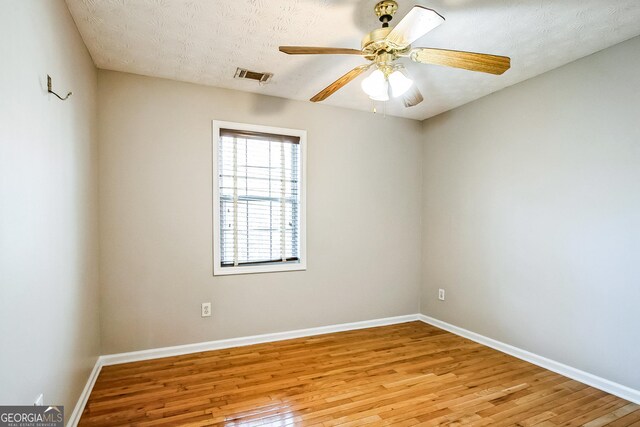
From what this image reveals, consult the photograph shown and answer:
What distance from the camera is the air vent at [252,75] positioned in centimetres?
278

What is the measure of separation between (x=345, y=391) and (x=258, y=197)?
6.46ft

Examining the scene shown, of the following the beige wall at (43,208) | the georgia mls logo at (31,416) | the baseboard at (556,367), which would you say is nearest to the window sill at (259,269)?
the beige wall at (43,208)

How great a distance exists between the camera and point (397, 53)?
192 centimetres

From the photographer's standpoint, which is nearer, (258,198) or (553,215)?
(553,215)

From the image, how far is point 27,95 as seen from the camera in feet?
4.50

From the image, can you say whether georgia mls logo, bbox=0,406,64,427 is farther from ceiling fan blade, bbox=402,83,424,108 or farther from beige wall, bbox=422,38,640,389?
→ beige wall, bbox=422,38,640,389

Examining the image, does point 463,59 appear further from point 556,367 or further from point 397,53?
point 556,367

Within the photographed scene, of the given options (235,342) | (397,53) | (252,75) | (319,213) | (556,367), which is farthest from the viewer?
(319,213)

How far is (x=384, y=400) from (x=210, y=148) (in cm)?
262

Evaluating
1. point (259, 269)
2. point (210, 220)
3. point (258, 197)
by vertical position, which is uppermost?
point (258, 197)

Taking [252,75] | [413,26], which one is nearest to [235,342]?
[252,75]

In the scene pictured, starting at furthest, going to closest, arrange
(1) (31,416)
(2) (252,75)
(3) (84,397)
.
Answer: (2) (252,75) → (3) (84,397) → (1) (31,416)

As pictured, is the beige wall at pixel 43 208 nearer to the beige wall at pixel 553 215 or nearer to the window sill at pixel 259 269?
the window sill at pixel 259 269

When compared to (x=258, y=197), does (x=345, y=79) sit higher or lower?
higher
